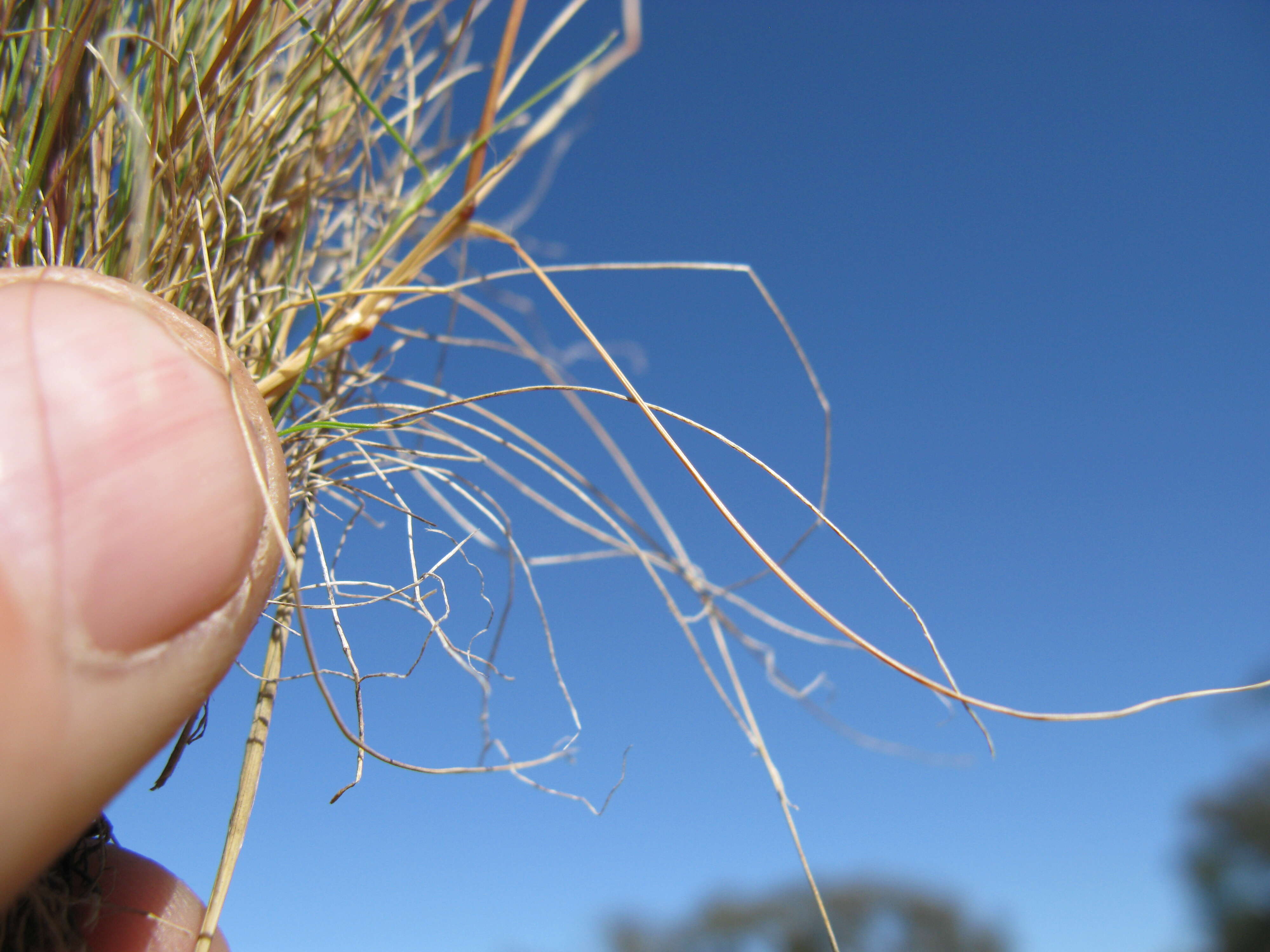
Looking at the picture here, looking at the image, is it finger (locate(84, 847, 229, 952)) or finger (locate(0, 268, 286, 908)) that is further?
finger (locate(84, 847, 229, 952))

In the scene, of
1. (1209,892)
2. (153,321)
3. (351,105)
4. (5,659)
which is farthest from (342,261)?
(1209,892)

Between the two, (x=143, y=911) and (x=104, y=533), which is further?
(x=143, y=911)

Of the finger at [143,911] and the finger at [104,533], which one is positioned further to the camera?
the finger at [143,911]

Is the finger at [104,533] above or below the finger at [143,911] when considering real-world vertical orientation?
above

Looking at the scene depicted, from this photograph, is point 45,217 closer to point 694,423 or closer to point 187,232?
point 187,232

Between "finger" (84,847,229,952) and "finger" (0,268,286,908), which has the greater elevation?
"finger" (0,268,286,908)
